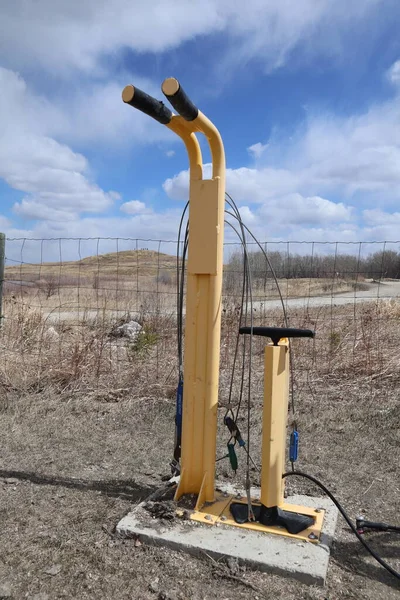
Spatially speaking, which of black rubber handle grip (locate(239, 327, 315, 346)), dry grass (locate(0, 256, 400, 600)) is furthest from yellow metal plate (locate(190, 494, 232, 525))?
black rubber handle grip (locate(239, 327, 315, 346))

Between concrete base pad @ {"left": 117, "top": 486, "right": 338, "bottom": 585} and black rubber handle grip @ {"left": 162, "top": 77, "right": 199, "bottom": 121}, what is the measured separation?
2090 mm

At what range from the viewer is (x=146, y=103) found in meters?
2.31

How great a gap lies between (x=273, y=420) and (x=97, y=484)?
137 cm

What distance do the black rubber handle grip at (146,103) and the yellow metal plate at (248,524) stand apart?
82.5 inches

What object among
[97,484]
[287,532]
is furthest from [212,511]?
[97,484]

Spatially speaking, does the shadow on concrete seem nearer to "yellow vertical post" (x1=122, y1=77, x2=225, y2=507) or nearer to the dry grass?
the dry grass

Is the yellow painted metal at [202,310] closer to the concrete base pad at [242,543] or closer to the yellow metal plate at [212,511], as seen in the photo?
the yellow metal plate at [212,511]

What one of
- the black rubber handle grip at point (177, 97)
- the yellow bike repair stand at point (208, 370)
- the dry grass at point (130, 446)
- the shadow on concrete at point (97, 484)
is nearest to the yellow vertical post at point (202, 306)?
the yellow bike repair stand at point (208, 370)

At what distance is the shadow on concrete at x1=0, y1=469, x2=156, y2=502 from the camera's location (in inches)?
118

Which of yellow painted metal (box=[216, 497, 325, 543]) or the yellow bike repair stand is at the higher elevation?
the yellow bike repair stand

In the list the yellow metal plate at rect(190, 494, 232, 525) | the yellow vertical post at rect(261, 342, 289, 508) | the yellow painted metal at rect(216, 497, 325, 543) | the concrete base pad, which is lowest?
the concrete base pad

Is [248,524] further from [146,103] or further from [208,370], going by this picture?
[146,103]

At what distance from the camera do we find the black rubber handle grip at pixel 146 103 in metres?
2.27

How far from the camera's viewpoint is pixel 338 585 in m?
2.15
